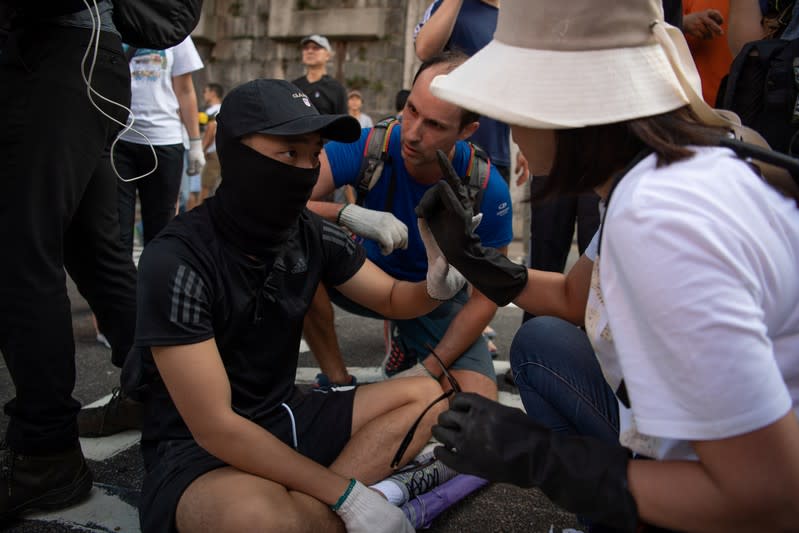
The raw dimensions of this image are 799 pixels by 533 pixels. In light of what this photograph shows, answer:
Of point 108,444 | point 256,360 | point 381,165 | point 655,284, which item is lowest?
point 108,444

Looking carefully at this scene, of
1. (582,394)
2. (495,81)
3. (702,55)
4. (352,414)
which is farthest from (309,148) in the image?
(702,55)

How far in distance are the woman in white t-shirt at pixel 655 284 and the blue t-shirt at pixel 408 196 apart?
1.28 m

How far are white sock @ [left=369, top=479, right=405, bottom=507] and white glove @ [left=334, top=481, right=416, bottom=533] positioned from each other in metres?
0.14

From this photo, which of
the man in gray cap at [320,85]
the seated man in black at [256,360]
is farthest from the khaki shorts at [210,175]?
the seated man in black at [256,360]

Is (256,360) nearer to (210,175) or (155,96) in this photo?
(155,96)

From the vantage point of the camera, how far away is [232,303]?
169 cm

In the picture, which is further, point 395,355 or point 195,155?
point 195,155

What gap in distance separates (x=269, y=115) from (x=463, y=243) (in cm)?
59

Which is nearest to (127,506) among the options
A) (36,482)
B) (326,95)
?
(36,482)

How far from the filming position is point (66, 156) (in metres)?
1.78

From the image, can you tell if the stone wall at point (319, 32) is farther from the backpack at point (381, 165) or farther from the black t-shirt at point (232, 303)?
the black t-shirt at point (232, 303)

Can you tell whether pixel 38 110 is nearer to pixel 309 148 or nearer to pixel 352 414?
pixel 309 148

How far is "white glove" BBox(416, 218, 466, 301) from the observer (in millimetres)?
1884

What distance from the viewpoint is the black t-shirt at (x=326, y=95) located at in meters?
5.66
